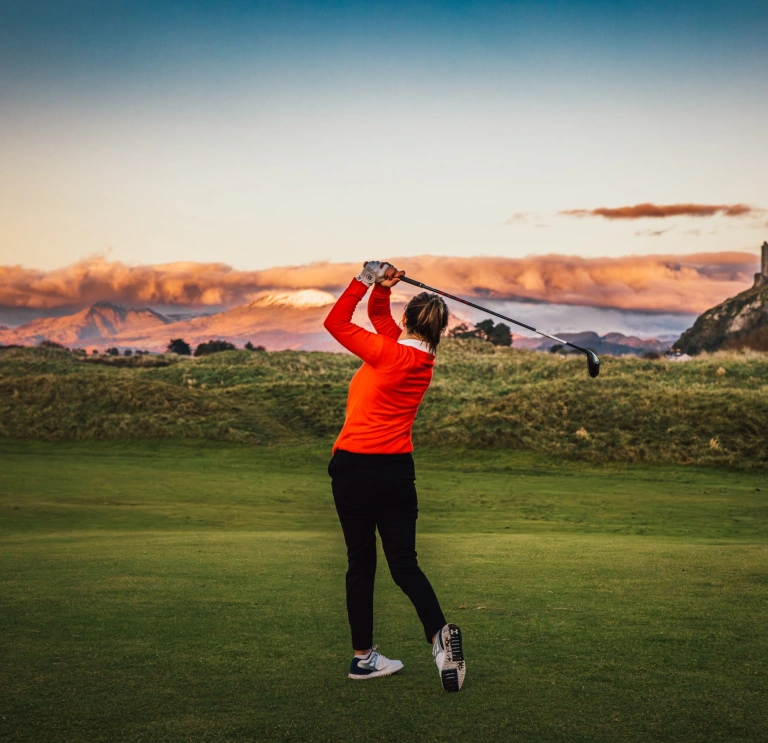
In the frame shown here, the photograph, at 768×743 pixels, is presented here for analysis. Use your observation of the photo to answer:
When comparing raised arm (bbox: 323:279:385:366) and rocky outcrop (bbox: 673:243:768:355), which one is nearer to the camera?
raised arm (bbox: 323:279:385:366)

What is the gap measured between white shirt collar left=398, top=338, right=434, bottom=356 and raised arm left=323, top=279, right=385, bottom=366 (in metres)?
0.19

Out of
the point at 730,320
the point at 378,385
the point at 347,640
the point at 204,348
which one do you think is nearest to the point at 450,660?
the point at 347,640

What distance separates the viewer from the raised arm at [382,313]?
577 centimetres

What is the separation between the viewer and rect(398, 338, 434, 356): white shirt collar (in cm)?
542

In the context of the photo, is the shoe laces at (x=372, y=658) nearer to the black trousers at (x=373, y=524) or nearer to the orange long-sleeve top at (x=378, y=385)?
the black trousers at (x=373, y=524)

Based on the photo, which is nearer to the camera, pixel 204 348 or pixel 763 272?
pixel 204 348

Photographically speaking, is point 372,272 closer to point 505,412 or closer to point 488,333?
→ point 505,412

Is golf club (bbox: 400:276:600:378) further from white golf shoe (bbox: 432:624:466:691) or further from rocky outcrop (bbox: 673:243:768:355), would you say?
rocky outcrop (bbox: 673:243:768:355)

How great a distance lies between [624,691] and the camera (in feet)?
16.2

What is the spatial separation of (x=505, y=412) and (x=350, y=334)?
30.5 m

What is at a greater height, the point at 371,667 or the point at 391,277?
the point at 391,277

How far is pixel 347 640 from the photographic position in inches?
241

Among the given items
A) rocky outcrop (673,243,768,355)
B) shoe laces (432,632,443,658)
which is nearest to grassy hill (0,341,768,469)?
shoe laces (432,632,443,658)

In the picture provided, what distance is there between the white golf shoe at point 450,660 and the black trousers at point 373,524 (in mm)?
263
